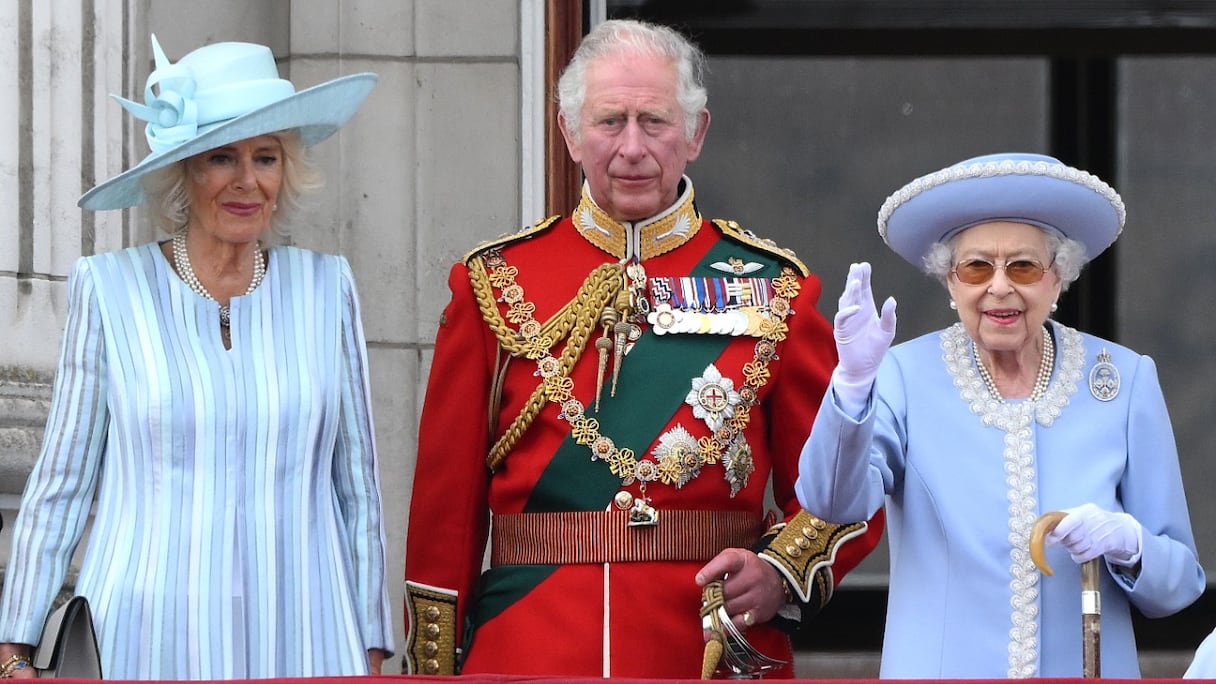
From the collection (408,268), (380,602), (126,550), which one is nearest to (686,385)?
(380,602)

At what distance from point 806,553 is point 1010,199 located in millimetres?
660

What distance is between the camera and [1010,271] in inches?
155

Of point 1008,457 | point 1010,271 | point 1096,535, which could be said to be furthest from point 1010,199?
point 1096,535

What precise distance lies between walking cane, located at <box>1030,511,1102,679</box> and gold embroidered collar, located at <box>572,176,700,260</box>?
879mm

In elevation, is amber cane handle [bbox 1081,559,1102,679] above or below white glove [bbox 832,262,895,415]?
below

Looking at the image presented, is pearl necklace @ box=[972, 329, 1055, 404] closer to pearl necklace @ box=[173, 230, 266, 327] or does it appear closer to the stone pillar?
pearl necklace @ box=[173, 230, 266, 327]

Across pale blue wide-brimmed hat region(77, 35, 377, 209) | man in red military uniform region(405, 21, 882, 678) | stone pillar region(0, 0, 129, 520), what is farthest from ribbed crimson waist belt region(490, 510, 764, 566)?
stone pillar region(0, 0, 129, 520)

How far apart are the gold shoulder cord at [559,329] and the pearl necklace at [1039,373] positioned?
2.05 feet

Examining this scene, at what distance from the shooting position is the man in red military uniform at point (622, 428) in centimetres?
411

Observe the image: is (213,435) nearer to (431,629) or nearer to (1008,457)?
(431,629)

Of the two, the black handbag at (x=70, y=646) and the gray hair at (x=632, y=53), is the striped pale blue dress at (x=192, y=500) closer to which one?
the black handbag at (x=70, y=646)

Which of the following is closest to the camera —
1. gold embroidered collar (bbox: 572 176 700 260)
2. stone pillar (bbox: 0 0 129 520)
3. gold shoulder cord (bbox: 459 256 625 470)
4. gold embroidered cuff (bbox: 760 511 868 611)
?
gold embroidered cuff (bbox: 760 511 868 611)

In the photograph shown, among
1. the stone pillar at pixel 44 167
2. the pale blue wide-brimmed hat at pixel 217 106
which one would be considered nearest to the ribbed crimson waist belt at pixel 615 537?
the pale blue wide-brimmed hat at pixel 217 106

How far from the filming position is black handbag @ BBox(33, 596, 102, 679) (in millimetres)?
3670
